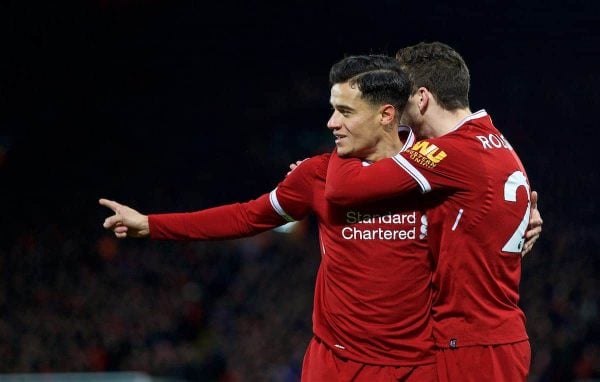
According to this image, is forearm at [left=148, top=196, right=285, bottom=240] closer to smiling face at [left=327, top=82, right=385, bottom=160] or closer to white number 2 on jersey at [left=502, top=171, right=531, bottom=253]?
smiling face at [left=327, top=82, right=385, bottom=160]

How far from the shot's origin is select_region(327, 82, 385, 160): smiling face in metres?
3.09

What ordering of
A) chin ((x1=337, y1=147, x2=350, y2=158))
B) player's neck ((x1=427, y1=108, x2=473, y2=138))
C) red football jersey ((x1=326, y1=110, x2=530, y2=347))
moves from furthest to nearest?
player's neck ((x1=427, y1=108, x2=473, y2=138)) → chin ((x1=337, y1=147, x2=350, y2=158)) → red football jersey ((x1=326, y1=110, x2=530, y2=347))

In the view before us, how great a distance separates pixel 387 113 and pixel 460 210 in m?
0.38

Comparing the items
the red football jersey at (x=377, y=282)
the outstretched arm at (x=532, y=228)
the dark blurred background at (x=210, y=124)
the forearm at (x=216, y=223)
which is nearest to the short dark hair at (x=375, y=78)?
the red football jersey at (x=377, y=282)

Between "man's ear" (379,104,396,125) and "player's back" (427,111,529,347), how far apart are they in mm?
Answer: 153

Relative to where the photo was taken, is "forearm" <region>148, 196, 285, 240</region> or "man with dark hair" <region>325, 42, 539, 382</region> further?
"forearm" <region>148, 196, 285, 240</region>

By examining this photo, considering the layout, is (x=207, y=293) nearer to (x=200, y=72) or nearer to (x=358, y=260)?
(x=200, y=72)

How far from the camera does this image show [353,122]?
309 centimetres

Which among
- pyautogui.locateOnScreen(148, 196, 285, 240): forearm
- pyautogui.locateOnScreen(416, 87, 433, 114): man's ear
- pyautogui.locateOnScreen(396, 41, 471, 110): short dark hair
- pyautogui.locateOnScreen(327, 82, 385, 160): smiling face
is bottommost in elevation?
pyautogui.locateOnScreen(148, 196, 285, 240): forearm

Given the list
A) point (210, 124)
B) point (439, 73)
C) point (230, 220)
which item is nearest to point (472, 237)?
point (439, 73)

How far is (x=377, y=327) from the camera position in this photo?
3.09m

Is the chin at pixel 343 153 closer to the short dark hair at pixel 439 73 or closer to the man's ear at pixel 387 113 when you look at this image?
the man's ear at pixel 387 113

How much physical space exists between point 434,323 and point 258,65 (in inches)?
424

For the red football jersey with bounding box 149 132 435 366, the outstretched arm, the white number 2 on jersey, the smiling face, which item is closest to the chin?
the smiling face
